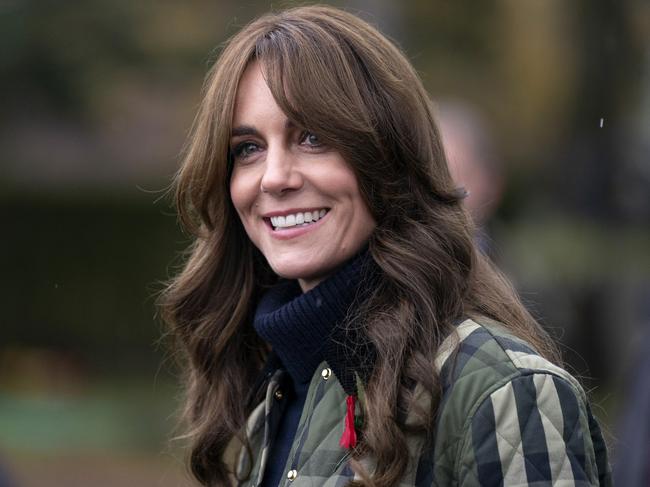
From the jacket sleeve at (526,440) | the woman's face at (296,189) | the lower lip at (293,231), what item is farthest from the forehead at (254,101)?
the jacket sleeve at (526,440)

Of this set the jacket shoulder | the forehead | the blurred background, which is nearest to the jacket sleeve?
the jacket shoulder

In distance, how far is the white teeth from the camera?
10.4ft

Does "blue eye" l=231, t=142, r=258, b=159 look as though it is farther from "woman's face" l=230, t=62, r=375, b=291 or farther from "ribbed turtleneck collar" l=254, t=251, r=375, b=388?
"ribbed turtleneck collar" l=254, t=251, r=375, b=388

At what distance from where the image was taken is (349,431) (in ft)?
9.45

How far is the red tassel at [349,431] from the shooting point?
9.40ft

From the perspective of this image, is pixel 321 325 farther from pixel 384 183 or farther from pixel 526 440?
pixel 526 440

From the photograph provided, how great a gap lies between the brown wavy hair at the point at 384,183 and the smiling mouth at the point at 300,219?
0.46ft

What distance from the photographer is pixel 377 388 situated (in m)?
2.86

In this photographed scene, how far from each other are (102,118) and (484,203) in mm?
8870

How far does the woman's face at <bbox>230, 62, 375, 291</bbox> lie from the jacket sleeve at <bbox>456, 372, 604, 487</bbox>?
648 mm

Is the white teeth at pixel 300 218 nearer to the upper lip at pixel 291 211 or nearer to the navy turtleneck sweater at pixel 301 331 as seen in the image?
the upper lip at pixel 291 211

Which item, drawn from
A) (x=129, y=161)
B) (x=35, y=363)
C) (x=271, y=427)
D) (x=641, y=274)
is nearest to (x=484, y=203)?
(x=271, y=427)

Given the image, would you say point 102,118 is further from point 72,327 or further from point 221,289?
point 221,289

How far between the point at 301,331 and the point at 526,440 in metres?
0.73
